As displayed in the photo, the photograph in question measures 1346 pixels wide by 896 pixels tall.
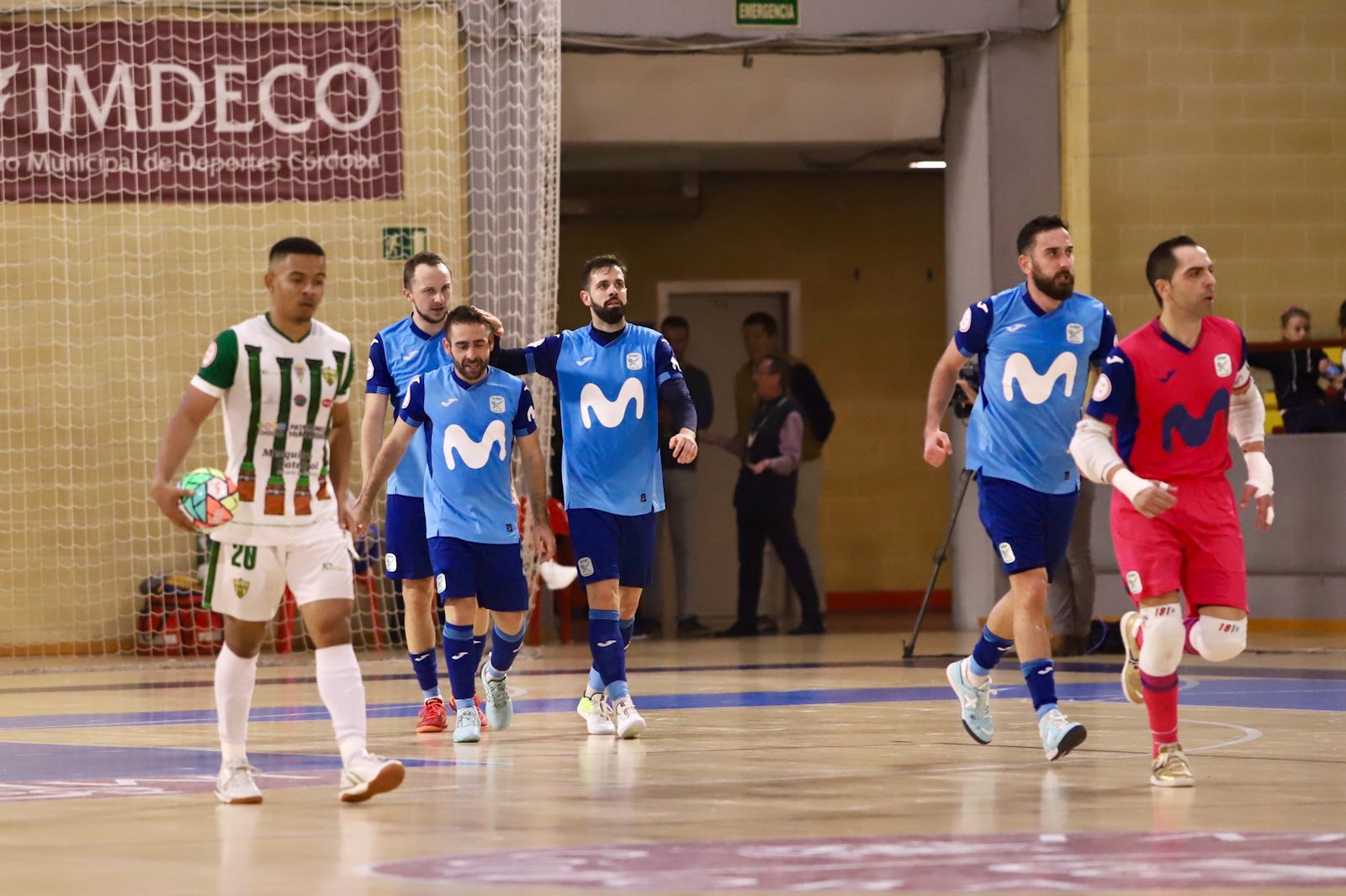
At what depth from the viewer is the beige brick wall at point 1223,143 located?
1578 centimetres

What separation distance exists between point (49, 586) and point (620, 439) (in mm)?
7860

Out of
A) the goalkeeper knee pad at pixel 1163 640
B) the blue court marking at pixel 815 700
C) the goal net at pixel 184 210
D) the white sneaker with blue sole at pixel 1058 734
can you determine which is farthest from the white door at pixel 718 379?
the goalkeeper knee pad at pixel 1163 640

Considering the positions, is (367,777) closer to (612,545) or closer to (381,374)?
(612,545)

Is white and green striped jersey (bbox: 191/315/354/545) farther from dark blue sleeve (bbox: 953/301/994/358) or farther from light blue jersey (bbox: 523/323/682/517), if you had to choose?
dark blue sleeve (bbox: 953/301/994/358)

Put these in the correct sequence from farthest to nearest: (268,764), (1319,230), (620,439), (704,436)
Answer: (704,436)
(1319,230)
(620,439)
(268,764)

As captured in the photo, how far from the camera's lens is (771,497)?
16422 millimetres

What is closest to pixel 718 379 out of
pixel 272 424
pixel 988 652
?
pixel 988 652

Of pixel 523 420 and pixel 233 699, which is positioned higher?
pixel 523 420

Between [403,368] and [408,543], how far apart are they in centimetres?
79

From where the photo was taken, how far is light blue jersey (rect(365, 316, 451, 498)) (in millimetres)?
9008

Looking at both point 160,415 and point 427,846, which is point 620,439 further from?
point 160,415

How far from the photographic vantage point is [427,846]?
509 centimetres

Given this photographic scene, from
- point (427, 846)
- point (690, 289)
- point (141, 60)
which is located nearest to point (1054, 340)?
point (427, 846)

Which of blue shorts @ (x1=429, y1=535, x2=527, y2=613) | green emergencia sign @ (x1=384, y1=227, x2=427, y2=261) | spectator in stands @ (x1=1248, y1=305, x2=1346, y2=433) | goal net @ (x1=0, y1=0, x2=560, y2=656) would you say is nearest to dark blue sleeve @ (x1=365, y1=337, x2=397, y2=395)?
blue shorts @ (x1=429, y1=535, x2=527, y2=613)
